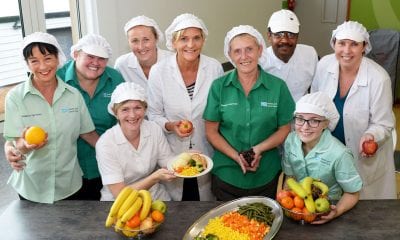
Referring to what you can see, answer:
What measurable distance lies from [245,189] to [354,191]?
0.67 m

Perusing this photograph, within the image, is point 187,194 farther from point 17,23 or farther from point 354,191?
point 17,23

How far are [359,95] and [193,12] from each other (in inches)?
98.8

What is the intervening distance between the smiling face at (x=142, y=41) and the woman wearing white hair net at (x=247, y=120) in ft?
2.04

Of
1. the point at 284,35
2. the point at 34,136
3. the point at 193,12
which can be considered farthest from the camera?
the point at 193,12

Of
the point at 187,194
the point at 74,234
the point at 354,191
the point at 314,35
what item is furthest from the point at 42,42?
the point at 314,35

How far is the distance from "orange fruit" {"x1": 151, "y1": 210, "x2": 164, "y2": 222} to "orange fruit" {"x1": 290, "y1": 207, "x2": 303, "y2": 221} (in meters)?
→ 0.59

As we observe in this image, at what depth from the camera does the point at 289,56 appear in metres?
2.88

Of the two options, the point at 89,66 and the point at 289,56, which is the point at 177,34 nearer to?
the point at 89,66

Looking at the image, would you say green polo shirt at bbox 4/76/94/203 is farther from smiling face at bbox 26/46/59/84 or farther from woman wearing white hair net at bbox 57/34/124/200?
woman wearing white hair net at bbox 57/34/124/200

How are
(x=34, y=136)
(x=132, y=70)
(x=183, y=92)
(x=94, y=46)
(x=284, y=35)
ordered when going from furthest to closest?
1. (x=132, y=70)
2. (x=284, y=35)
3. (x=183, y=92)
4. (x=94, y=46)
5. (x=34, y=136)

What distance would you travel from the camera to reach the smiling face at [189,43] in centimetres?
260

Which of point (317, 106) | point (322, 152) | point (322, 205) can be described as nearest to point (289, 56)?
point (317, 106)

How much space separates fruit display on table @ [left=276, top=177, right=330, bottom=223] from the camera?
1.85 metres

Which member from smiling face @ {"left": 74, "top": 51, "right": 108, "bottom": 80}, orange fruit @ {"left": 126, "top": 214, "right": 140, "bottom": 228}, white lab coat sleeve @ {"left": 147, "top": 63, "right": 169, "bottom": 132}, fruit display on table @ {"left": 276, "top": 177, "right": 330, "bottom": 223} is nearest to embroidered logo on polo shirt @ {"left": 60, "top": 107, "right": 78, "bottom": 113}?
smiling face @ {"left": 74, "top": 51, "right": 108, "bottom": 80}
